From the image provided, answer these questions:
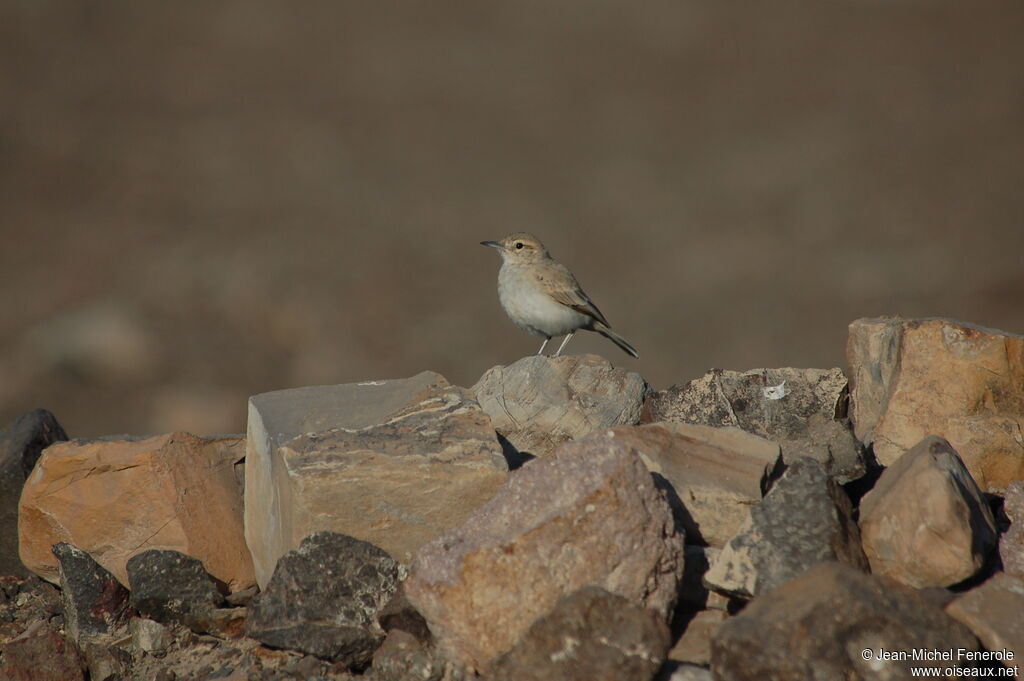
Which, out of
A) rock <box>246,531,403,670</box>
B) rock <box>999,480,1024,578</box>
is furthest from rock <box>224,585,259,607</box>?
rock <box>999,480,1024,578</box>

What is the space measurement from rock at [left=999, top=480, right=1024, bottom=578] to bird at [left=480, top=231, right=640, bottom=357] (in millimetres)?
3885

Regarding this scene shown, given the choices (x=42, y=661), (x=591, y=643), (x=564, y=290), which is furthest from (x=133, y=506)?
(x=564, y=290)

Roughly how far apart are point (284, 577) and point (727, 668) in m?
1.65

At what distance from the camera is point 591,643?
10.6 ft

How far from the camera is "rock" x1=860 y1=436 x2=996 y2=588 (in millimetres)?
3658

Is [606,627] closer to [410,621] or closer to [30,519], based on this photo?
[410,621]

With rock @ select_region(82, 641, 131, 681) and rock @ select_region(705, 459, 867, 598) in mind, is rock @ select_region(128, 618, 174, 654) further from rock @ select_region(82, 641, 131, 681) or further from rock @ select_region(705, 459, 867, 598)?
rock @ select_region(705, 459, 867, 598)

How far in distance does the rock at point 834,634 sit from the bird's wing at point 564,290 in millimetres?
4683

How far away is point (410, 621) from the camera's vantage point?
12.4 ft

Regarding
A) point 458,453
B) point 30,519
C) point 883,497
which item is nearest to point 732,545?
point 883,497

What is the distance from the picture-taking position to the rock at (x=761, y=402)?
4832 mm

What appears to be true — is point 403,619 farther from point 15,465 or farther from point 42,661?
point 15,465

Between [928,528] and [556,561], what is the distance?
1237 millimetres

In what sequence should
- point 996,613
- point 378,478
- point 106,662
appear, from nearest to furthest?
point 996,613 < point 378,478 < point 106,662
